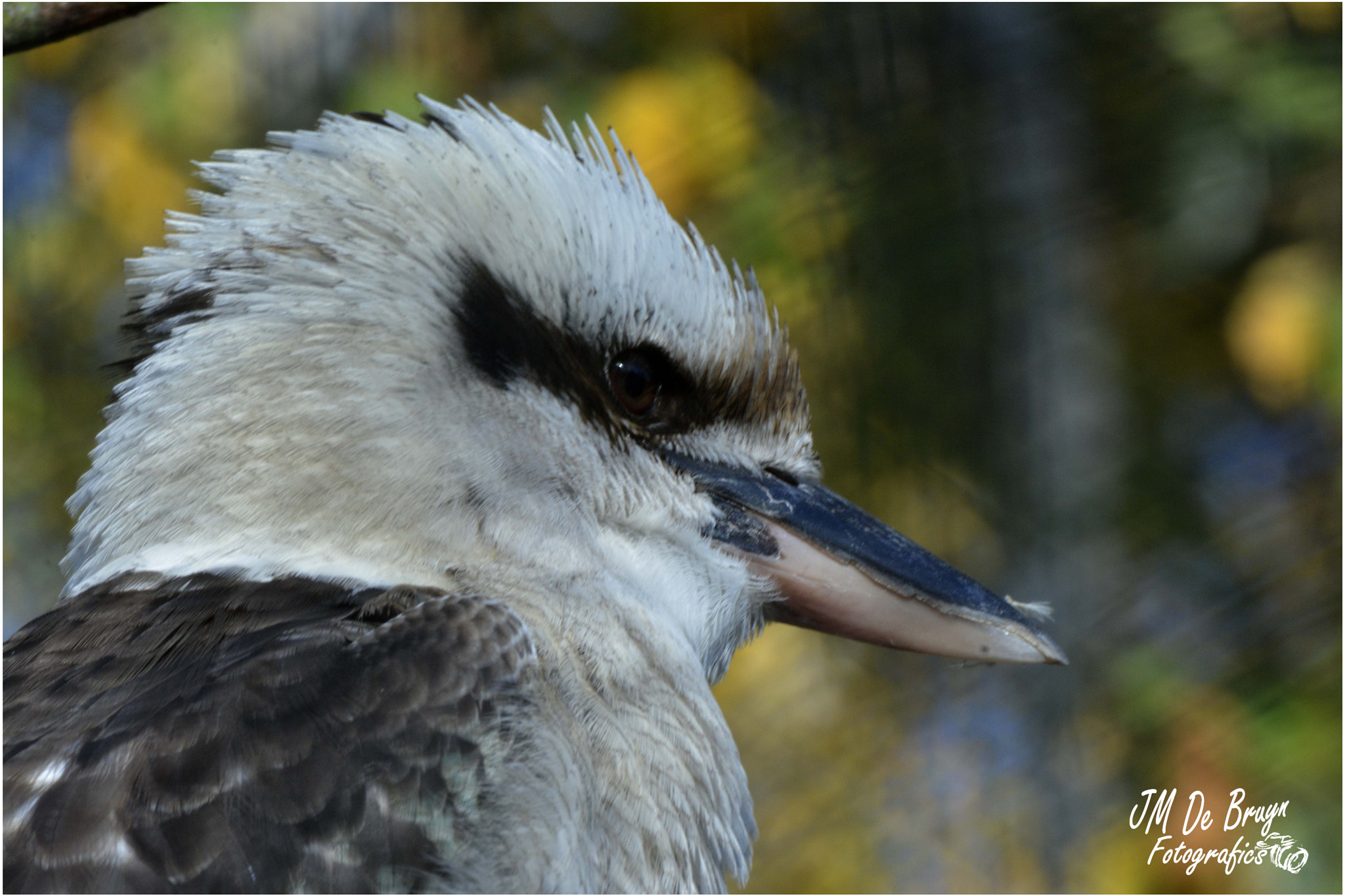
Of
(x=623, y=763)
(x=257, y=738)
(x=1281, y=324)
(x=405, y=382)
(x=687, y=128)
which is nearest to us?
(x=257, y=738)

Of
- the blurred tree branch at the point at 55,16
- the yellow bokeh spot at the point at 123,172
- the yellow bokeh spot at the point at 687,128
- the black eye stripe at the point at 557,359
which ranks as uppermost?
the yellow bokeh spot at the point at 687,128

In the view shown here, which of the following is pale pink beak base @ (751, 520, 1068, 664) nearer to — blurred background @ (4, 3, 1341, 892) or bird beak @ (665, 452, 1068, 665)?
bird beak @ (665, 452, 1068, 665)

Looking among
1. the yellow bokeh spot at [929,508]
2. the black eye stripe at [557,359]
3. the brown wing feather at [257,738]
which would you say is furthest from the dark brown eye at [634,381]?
the yellow bokeh spot at [929,508]

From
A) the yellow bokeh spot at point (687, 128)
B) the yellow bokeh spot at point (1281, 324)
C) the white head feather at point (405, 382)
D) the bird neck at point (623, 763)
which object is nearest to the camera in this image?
the bird neck at point (623, 763)

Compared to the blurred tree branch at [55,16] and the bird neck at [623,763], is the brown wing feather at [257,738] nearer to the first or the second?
the bird neck at [623,763]

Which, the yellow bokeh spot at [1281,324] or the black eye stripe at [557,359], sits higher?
the yellow bokeh spot at [1281,324]

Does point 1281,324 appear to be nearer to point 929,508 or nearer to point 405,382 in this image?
point 929,508

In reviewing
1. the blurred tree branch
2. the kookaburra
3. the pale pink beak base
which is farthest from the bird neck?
the blurred tree branch

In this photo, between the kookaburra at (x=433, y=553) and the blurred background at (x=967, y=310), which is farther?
the blurred background at (x=967, y=310)

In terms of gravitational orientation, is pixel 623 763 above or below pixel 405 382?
below

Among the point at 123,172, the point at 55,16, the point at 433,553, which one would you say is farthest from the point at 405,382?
the point at 123,172
